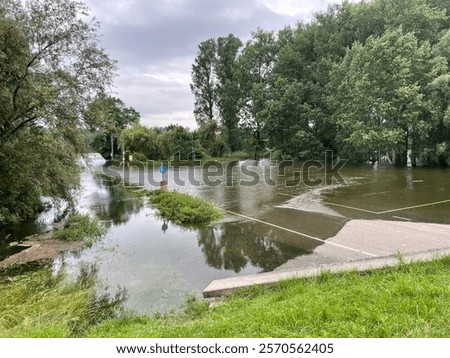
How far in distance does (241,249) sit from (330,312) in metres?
2.94

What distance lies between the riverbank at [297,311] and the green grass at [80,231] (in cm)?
230

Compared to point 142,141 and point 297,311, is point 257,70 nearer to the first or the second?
point 142,141

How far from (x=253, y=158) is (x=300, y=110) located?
941 centimetres

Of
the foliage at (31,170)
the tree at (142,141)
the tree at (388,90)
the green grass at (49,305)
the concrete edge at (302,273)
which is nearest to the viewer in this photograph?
the green grass at (49,305)

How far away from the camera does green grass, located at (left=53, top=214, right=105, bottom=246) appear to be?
600 cm

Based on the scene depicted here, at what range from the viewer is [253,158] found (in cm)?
3259

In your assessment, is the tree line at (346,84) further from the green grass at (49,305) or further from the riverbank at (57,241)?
the green grass at (49,305)

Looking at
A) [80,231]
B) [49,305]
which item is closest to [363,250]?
[49,305]

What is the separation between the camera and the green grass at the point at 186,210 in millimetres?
7225

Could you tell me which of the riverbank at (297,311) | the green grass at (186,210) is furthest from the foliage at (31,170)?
the riverbank at (297,311)

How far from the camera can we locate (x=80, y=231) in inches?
246

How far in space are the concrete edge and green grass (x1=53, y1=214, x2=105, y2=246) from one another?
3.34 m

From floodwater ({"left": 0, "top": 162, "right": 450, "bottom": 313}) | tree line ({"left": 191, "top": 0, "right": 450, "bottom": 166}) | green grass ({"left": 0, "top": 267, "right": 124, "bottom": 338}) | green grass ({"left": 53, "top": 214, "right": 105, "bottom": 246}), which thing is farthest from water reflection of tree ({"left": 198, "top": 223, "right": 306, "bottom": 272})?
tree line ({"left": 191, "top": 0, "right": 450, "bottom": 166})

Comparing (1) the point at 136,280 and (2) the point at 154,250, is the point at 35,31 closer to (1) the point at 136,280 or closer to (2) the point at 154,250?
Answer: (2) the point at 154,250
